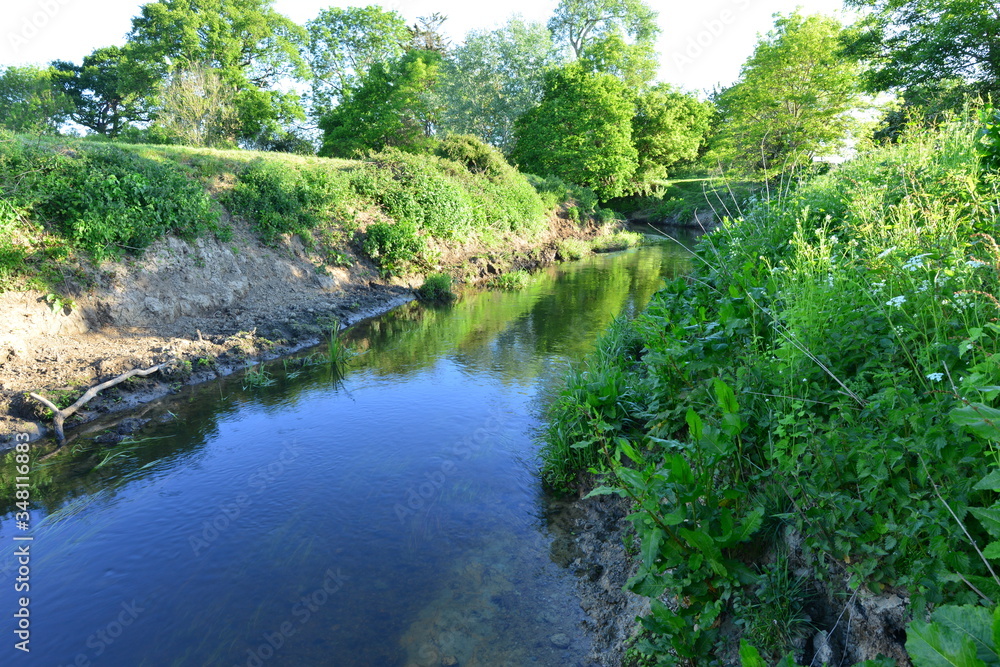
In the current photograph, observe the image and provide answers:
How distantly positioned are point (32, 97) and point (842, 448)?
184ft

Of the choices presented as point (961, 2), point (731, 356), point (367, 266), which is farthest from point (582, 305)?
point (961, 2)

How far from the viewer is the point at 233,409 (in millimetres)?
8242

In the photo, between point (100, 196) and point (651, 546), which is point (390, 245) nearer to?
point (100, 196)

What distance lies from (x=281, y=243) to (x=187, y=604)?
11.8 m

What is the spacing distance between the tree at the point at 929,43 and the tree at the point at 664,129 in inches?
799

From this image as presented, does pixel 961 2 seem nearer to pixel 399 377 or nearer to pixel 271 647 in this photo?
pixel 399 377

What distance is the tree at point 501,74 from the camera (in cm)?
3756

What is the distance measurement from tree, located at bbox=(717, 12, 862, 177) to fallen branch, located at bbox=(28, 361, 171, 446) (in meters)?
24.0

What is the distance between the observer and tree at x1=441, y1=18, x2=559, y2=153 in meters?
37.6

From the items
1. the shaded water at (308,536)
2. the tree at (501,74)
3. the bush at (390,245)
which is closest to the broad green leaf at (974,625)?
the shaded water at (308,536)

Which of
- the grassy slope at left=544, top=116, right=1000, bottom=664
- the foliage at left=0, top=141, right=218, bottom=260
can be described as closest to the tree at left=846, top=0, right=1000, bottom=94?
the grassy slope at left=544, top=116, right=1000, bottom=664

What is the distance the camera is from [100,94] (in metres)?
44.1

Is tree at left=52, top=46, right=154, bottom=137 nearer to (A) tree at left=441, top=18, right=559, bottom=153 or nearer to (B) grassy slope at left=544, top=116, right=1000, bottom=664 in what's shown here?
(A) tree at left=441, top=18, right=559, bottom=153

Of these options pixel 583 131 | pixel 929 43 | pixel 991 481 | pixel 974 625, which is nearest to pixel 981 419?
pixel 991 481
